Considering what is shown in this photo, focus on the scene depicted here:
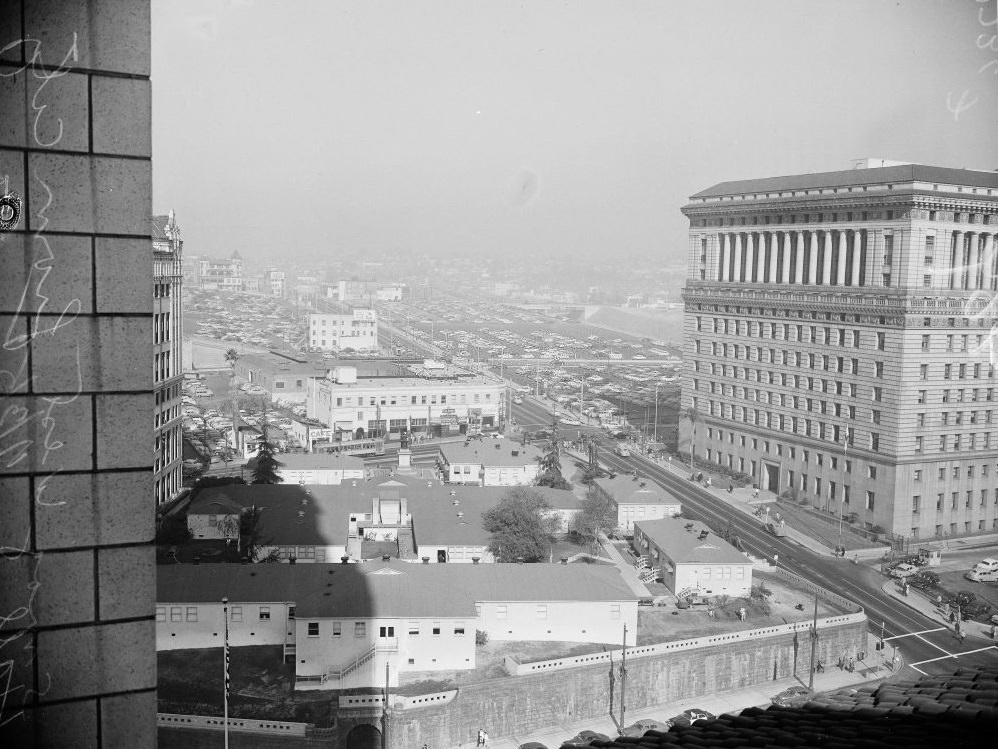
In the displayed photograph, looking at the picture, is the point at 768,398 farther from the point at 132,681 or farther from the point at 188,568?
the point at 132,681

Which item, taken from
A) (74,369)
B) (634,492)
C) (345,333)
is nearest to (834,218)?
(634,492)

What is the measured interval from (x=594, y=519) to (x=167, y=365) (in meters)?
5.72

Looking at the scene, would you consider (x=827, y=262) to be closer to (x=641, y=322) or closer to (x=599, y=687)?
(x=599, y=687)

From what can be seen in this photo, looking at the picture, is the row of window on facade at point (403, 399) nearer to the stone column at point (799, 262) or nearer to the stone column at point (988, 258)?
the stone column at point (799, 262)

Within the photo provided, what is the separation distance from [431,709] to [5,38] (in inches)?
254

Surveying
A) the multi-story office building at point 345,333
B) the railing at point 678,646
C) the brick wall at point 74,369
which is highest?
the brick wall at point 74,369

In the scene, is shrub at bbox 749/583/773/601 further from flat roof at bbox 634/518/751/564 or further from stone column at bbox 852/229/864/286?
stone column at bbox 852/229/864/286

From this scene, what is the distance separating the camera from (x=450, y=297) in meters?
62.4

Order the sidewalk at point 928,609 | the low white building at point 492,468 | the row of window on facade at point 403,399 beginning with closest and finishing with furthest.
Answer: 1. the sidewalk at point 928,609
2. the low white building at point 492,468
3. the row of window on facade at point 403,399

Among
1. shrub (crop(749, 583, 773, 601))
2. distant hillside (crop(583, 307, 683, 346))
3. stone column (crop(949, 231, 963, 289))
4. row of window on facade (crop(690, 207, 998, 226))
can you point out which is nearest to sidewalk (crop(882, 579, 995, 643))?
shrub (crop(749, 583, 773, 601))

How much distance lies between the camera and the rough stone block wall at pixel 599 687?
24.2 ft

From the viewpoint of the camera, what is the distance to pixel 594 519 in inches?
477

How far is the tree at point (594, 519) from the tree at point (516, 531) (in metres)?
0.64

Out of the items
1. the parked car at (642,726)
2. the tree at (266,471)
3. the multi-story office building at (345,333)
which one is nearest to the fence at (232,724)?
the parked car at (642,726)
